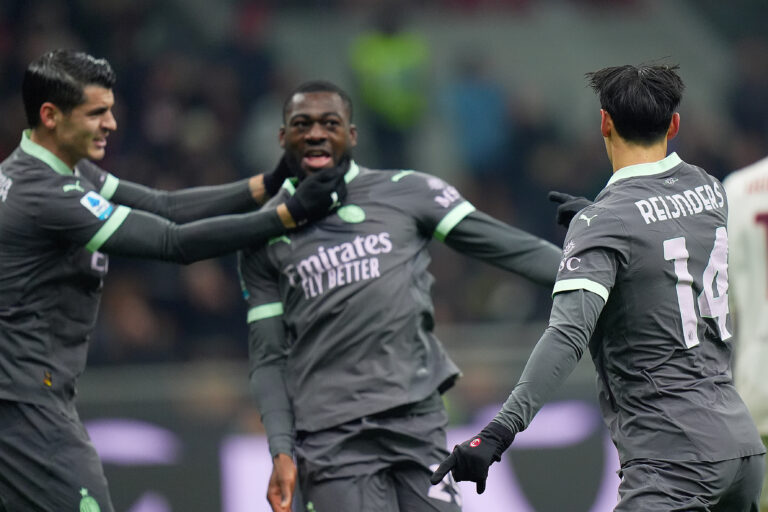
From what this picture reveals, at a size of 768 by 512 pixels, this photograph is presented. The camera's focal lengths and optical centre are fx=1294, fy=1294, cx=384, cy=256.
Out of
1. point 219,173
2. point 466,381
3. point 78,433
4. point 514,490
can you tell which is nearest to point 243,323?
point 219,173

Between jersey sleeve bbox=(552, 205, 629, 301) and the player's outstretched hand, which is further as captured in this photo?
the player's outstretched hand

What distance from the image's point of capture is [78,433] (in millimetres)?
4910

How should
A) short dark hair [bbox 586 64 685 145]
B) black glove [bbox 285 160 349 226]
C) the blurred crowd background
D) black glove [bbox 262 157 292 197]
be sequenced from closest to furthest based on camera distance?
short dark hair [bbox 586 64 685 145] < black glove [bbox 285 160 349 226] < black glove [bbox 262 157 292 197] < the blurred crowd background

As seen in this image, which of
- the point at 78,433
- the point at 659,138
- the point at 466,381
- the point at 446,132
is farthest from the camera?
the point at 446,132

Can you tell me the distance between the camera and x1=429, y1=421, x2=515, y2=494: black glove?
3.60 meters

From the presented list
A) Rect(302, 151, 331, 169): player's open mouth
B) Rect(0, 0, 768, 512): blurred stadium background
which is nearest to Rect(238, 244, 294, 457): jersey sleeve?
Rect(302, 151, 331, 169): player's open mouth

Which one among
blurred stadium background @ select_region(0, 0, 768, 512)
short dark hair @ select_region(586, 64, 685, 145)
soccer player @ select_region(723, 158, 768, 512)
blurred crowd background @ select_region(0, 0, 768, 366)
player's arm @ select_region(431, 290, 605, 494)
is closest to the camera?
player's arm @ select_region(431, 290, 605, 494)

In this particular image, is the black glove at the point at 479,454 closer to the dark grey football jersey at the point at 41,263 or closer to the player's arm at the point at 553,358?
the player's arm at the point at 553,358

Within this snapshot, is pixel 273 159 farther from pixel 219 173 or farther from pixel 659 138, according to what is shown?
pixel 659 138

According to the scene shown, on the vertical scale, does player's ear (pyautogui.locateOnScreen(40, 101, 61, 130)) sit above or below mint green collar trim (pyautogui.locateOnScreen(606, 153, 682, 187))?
above

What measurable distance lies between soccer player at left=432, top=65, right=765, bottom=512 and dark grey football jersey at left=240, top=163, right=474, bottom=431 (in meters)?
1.06

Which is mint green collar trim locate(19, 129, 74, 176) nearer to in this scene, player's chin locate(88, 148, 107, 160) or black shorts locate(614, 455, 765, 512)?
player's chin locate(88, 148, 107, 160)

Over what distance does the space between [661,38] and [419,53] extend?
2952 mm

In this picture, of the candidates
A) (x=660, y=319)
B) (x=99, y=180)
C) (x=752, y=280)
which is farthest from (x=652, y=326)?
(x=99, y=180)
